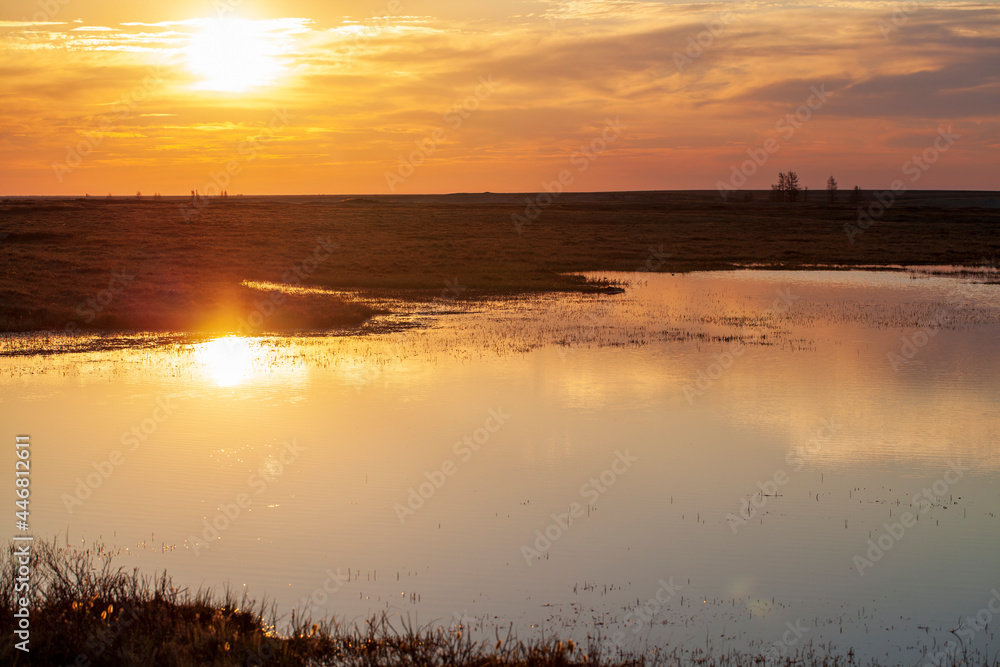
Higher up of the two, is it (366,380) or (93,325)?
(93,325)

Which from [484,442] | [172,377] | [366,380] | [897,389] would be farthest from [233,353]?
[897,389]

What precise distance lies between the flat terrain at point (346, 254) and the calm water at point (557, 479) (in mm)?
6200

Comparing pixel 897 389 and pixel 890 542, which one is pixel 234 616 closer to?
pixel 890 542

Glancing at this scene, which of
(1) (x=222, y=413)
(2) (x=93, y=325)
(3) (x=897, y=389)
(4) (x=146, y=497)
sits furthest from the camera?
(2) (x=93, y=325)

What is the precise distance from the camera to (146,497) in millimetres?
11617

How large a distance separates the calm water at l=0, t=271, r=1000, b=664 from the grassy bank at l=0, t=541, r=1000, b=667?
40cm

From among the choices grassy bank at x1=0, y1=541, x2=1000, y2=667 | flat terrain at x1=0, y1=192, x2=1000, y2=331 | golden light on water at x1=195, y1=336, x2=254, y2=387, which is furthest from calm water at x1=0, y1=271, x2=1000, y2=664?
flat terrain at x1=0, y1=192, x2=1000, y2=331

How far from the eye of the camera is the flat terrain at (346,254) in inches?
1190

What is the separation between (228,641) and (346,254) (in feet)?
156

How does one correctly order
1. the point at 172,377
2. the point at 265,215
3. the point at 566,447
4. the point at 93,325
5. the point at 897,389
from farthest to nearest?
the point at 265,215, the point at 93,325, the point at 172,377, the point at 897,389, the point at 566,447

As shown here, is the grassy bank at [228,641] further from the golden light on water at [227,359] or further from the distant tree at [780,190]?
the distant tree at [780,190]

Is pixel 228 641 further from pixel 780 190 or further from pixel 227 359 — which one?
pixel 780 190

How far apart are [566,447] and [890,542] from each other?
17.1 ft

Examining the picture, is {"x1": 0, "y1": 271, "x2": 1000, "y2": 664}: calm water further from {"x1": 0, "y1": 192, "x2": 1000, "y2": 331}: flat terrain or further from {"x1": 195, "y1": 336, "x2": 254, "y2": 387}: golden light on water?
{"x1": 0, "y1": 192, "x2": 1000, "y2": 331}: flat terrain
